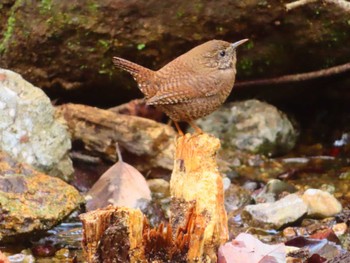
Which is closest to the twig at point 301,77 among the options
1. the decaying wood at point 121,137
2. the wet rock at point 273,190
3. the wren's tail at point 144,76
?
the decaying wood at point 121,137

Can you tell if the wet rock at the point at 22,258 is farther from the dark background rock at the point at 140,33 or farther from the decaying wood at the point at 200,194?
the dark background rock at the point at 140,33

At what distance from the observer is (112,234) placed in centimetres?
356

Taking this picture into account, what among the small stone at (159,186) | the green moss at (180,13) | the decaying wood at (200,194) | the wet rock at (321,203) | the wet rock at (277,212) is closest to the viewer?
the decaying wood at (200,194)

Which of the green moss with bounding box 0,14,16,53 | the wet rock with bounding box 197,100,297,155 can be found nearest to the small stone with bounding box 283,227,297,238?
the wet rock with bounding box 197,100,297,155

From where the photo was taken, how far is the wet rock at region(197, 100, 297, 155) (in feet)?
22.5

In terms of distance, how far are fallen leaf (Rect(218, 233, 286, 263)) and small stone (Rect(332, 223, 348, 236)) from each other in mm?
1285

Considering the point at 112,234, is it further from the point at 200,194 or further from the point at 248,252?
the point at 248,252

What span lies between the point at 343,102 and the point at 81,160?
258 cm

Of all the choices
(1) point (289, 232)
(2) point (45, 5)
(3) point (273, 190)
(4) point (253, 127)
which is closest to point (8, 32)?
(2) point (45, 5)

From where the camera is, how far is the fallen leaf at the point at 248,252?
3826 millimetres

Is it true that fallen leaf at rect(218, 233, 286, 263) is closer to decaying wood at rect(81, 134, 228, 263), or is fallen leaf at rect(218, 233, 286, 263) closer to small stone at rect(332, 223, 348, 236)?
decaying wood at rect(81, 134, 228, 263)

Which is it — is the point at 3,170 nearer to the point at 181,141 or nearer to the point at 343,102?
the point at 181,141

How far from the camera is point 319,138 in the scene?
714cm

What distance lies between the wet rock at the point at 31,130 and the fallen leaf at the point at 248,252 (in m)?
2.08
